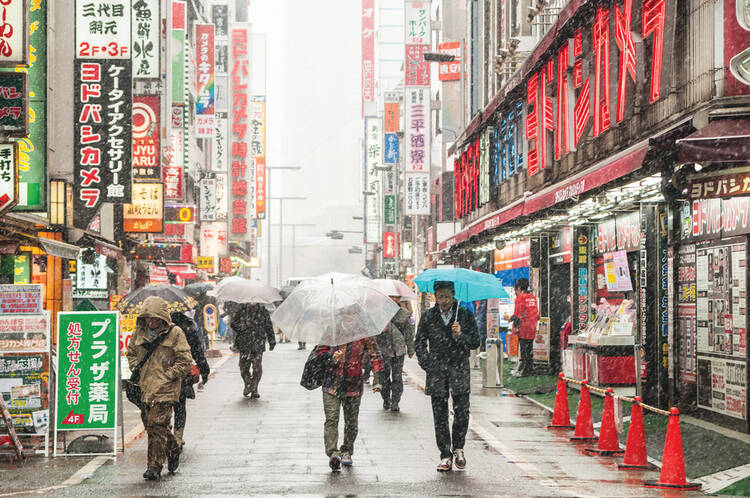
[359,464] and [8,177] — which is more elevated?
[8,177]

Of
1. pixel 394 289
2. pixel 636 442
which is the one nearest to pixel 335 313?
pixel 636 442

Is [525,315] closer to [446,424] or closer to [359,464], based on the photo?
[359,464]

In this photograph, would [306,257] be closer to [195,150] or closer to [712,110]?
[195,150]

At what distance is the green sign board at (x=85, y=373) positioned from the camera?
11648 mm

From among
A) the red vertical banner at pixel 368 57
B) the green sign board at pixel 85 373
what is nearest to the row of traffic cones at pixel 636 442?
the green sign board at pixel 85 373

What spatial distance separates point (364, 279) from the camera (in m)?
11.3

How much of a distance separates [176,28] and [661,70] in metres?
21.8

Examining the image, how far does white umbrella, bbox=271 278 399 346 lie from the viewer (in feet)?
34.1

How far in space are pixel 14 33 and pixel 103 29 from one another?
6.27 meters

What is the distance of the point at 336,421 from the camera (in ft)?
34.8

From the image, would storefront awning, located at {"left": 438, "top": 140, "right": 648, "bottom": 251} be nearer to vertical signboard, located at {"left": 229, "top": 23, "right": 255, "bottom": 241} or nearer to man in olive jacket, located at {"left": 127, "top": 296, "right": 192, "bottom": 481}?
man in olive jacket, located at {"left": 127, "top": 296, "right": 192, "bottom": 481}

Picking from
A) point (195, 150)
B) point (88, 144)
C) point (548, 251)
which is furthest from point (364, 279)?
point (195, 150)

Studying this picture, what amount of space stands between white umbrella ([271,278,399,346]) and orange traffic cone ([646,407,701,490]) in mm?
2908

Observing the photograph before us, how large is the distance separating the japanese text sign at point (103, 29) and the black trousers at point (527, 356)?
9827 millimetres
